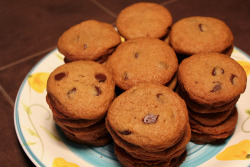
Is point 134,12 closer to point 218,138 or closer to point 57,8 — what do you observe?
point 218,138

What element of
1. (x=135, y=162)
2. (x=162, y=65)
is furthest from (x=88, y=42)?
(x=135, y=162)

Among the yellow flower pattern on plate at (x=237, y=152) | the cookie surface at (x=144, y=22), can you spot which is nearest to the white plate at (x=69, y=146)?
the yellow flower pattern on plate at (x=237, y=152)

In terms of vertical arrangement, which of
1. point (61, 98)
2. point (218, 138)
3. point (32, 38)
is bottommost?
point (32, 38)

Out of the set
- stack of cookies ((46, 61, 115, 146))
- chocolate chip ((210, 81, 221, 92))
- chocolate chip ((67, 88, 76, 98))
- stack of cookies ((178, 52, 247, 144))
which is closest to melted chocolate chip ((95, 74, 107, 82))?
stack of cookies ((46, 61, 115, 146))

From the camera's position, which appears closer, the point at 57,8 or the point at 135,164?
the point at 135,164

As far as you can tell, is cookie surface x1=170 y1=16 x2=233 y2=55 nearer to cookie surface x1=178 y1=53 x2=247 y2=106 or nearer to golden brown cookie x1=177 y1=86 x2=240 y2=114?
cookie surface x1=178 y1=53 x2=247 y2=106

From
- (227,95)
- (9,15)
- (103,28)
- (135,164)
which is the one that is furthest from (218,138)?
(9,15)
